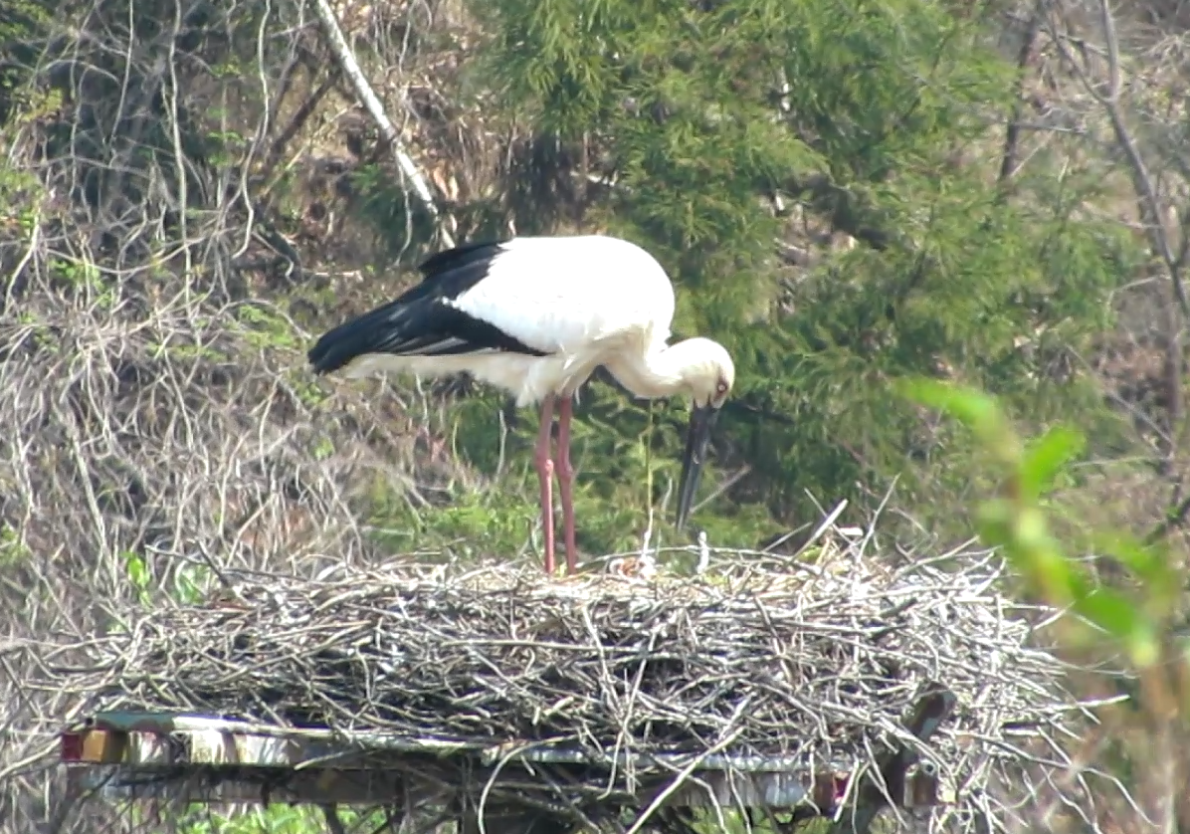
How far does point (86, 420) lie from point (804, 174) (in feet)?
13.1

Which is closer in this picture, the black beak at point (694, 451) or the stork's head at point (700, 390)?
the stork's head at point (700, 390)

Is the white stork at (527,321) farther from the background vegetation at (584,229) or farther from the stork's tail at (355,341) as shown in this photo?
the background vegetation at (584,229)

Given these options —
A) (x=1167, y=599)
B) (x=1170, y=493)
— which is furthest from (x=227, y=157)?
(x=1167, y=599)

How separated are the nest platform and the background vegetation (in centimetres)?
399

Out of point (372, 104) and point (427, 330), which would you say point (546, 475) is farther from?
point (372, 104)

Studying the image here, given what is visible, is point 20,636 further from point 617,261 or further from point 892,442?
point 892,442

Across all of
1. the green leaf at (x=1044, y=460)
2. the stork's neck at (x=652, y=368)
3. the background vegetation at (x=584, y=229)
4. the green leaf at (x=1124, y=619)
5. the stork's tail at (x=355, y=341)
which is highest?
the green leaf at (x=1044, y=460)

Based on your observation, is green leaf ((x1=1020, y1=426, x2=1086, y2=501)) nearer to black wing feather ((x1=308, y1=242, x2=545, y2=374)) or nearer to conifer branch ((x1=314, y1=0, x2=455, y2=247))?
black wing feather ((x1=308, y1=242, x2=545, y2=374))

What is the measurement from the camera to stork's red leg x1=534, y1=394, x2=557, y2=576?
7777 millimetres

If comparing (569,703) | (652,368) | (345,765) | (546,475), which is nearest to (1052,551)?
(569,703)

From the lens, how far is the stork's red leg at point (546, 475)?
7777 mm

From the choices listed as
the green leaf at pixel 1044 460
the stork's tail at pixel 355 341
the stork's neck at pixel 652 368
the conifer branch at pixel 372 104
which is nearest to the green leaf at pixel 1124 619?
the green leaf at pixel 1044 460

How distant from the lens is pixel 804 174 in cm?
1188

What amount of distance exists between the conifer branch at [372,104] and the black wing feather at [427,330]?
3794 millimetres
